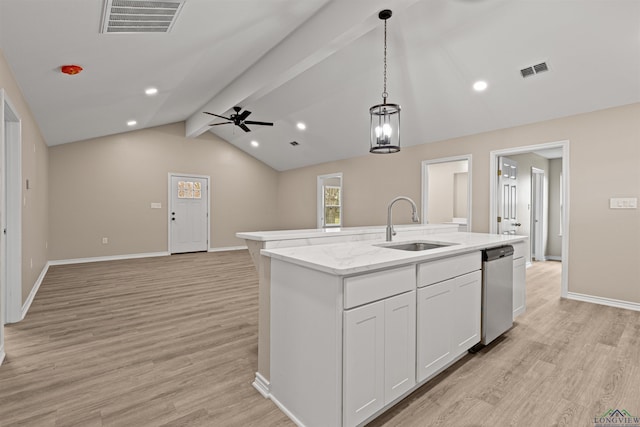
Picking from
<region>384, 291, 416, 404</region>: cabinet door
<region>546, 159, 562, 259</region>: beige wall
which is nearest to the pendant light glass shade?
<region>384, 291, 416, 404</region>: cabinet door

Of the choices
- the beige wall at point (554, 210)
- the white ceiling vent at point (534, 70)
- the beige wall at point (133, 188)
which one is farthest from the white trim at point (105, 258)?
the beige wall at point (554, 210)

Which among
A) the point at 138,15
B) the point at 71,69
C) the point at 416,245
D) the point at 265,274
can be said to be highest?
the point at 138,15

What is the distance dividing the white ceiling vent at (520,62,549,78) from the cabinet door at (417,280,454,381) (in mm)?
2920

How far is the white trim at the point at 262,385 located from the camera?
6.14ft

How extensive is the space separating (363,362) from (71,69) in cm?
358

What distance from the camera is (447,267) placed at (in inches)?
80.0

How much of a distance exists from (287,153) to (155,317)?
5.47 meters

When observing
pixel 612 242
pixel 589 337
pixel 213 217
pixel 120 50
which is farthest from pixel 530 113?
pixel 213 217

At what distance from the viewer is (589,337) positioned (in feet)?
9.08

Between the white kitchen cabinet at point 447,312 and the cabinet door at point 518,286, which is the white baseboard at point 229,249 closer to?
the cabinet door at point 518,286

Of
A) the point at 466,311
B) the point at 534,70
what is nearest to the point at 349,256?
the point at 466,311

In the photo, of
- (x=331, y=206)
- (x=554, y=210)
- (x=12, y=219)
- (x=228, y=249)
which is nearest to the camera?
(x=12, y=219)

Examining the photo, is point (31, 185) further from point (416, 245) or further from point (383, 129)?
point (416, 245)

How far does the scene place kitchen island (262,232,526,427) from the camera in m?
1.43
